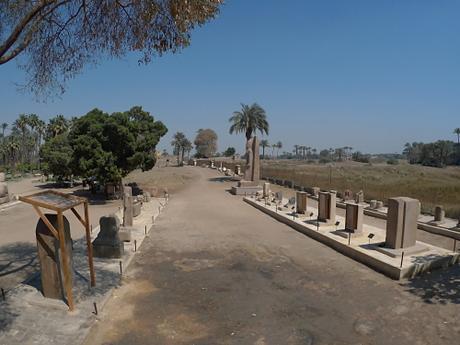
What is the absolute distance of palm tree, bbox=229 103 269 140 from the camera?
37438 mm

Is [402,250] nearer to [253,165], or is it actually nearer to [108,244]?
[108,244]

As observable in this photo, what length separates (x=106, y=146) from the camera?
24.0m

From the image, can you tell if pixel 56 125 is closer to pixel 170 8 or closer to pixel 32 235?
pixel 32 235

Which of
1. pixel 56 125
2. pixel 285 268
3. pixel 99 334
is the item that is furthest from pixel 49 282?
pixel 56 125

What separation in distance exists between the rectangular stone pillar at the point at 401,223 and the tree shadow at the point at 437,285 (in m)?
0.80

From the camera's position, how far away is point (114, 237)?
10914 mm

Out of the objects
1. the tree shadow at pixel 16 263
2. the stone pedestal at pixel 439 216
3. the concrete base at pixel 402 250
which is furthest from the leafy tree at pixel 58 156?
the stone pedestal at pixel 439 216

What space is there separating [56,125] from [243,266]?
176 feet

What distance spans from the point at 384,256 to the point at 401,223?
122 cm

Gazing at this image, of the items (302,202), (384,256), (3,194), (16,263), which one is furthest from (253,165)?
(16,263)

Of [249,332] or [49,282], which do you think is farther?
[49,282]

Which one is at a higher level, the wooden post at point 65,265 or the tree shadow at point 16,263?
the wooden post at point 65,265

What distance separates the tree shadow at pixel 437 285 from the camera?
8.34 metres

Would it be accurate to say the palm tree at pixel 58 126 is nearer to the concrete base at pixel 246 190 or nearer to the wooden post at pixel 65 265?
the concrete base at pixel 246 190
